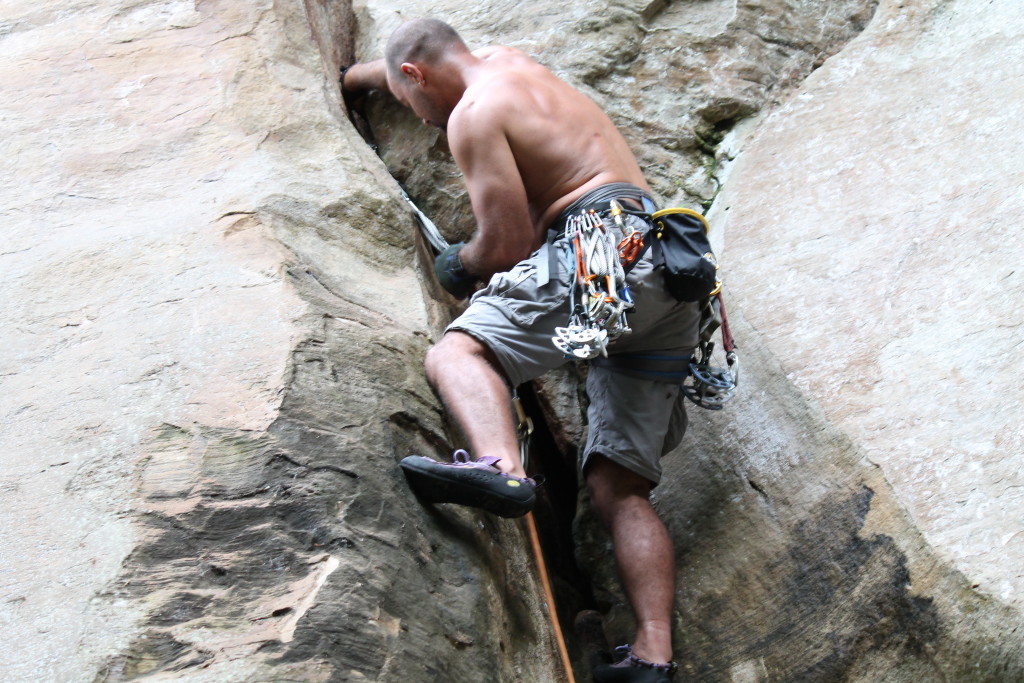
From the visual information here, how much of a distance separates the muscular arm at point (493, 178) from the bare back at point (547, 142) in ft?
0.09

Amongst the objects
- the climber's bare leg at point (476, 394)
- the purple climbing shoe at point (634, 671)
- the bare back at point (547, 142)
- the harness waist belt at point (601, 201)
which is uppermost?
the bare back at point (547, 142)

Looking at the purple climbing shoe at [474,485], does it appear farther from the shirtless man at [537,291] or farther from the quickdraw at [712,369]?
the quickdraw at [712,369]

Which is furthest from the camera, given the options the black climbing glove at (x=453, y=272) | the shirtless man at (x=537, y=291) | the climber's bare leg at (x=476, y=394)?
the black climbing glove at (x=453, y=272)

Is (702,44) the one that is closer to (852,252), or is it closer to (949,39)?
(949,39)

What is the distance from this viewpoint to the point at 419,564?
2.42m

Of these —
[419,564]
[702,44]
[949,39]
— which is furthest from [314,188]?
[949,39]

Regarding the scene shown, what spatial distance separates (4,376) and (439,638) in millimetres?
1330

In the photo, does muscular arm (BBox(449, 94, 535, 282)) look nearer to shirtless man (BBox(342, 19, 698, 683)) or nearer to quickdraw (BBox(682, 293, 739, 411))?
shirtless man (BBox(342, 19, 698, 683))

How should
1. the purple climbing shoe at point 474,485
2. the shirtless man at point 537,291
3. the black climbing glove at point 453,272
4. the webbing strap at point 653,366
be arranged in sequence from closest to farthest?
the purple climbing shoe at point 474,485 → the shirtless man at point 537,291 → the webbing strap at point 653,366 → the black climbing glove at point 453,272

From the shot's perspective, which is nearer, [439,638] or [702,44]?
[439,638]

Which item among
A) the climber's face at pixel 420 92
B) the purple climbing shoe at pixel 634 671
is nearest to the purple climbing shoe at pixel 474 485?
the purple climbing shoe at pixel 634 671

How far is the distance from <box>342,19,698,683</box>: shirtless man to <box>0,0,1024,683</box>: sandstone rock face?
0.68ft

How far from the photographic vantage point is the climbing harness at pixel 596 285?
275cm

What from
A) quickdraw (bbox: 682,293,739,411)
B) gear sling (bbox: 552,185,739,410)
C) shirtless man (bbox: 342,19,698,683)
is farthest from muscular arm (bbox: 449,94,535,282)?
quickdraw (bbox: 682,293,739,411)
